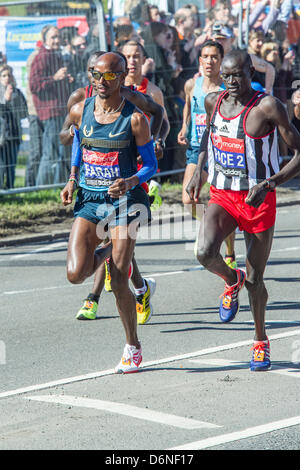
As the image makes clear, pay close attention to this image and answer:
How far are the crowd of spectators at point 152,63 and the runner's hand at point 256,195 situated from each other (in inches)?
230

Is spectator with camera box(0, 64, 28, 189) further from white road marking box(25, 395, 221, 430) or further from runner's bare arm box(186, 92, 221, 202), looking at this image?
white road marking box(25, 395, 221, 430)

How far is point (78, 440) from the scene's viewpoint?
5289mm

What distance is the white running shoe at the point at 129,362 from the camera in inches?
265

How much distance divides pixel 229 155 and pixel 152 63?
9106 millimetres

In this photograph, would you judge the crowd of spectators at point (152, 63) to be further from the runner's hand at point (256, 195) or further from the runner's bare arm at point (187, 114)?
the runner's hand at point (256, 195)

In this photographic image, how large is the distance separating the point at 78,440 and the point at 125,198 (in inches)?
81.3

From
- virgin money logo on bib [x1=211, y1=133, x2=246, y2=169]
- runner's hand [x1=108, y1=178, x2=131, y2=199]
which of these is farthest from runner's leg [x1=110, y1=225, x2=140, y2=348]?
virgin money logo on bib [x1=211, y1=133, x2=246, y2=169]

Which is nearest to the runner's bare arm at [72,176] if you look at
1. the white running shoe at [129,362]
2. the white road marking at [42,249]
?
the white running shoe at [129,362]

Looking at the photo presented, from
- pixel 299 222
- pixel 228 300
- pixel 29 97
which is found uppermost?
pixel 29 97

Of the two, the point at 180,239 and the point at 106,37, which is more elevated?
the point at 106,37

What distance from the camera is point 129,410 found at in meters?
5.85

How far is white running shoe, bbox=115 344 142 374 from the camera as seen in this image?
265 inches

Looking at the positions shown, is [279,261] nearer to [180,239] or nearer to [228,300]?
[180,239]

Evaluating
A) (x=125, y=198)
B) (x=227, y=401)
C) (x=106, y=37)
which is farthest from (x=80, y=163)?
(x=106, y=37)
